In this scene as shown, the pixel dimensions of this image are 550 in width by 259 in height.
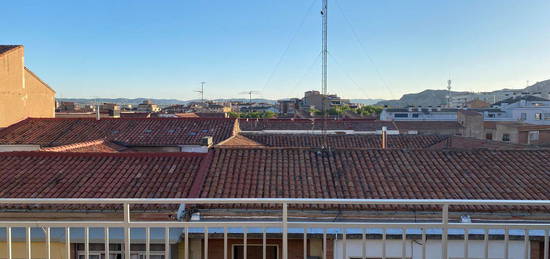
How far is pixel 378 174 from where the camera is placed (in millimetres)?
9945

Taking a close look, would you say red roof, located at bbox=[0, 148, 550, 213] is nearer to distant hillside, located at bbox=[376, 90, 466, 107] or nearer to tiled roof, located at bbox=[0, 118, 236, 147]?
tiled roof, located at bbox=[0, 118, 236, 147]

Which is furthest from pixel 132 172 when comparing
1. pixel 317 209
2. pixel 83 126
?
pixel 83 126

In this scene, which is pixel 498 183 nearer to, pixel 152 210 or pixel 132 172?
pixel 152 210

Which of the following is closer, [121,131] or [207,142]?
[207,142]

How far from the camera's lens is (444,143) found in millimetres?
20922

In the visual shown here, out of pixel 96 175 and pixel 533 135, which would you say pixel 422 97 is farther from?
pixel 96 175

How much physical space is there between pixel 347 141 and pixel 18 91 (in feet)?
58.1

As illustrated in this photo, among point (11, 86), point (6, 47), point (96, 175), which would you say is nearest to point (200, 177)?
point (96, 175)

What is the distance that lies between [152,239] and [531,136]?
111 feet

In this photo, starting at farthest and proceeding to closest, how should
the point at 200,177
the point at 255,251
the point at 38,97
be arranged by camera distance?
1. the point at 38,97
2. the point at 200,177
3. the point at 255,251

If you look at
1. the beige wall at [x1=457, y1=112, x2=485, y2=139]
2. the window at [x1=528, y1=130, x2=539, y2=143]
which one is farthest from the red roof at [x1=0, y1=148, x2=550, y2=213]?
the beige wall at [x1=457, y1=112, x2=485, y2=139]

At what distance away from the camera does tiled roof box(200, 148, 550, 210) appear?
9000 millimetres

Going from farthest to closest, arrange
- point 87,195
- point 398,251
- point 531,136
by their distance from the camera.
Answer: point 531,136 < point 87,195 < point 398,251

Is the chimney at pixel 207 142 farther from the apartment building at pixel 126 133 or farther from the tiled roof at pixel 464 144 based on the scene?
the tiled roof at pixel 464 144
